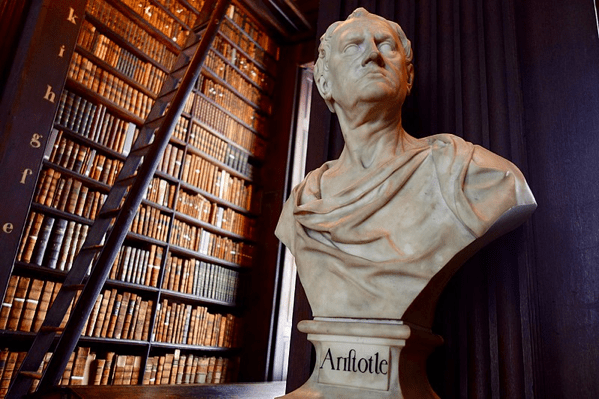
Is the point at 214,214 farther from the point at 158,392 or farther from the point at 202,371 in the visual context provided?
the point at 158,392

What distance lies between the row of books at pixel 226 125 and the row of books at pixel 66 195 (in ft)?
3.82

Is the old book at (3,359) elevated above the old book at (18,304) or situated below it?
below

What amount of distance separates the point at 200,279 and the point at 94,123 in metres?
1.42

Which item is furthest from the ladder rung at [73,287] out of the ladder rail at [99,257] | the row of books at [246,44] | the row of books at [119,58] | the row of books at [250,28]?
the row of books at [250,28]

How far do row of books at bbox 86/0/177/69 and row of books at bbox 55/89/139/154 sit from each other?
581 mm

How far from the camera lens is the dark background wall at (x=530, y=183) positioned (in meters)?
1.26

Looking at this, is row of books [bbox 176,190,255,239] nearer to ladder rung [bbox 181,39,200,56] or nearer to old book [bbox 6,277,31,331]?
ladder rung [bbox 181,39,200,56]

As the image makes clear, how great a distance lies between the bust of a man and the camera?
109 centimetres

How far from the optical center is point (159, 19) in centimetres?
369

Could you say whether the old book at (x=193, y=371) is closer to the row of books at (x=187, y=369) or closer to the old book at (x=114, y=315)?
the row of books at (x=187, y=369)

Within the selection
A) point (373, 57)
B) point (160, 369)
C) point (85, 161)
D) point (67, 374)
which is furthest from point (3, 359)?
point (373, 57)

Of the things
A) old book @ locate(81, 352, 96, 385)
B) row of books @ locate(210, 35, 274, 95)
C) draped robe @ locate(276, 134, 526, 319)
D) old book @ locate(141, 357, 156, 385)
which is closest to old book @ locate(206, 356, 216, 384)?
old book @ locate(141, 357, 156, 385)

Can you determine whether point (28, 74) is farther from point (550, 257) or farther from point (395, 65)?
point (550, 257)

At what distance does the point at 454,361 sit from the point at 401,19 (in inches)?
49.0
